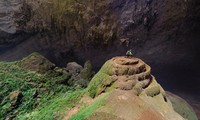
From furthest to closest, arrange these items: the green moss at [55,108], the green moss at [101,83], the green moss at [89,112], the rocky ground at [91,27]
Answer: the rocky ground at [91,27] → the green moss at [101,83] → the green moss at [55,108] → the green moss at [89,112]

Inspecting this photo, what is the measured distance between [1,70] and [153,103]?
4.35m

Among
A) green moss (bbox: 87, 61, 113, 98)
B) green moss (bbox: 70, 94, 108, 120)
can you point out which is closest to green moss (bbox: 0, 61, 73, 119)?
green moss (bbox: 87, 61, 113, 98)

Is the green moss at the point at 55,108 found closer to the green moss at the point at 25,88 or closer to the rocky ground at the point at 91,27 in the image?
the green moss at the point at 25,88

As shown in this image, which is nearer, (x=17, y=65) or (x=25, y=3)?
(x=17, y=65)

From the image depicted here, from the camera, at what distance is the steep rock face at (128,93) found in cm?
450

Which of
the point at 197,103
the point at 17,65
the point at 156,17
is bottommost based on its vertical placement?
the point at 197,103

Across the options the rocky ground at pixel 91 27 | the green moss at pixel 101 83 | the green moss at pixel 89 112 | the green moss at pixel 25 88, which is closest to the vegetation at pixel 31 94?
the green moss at pixel 25 88

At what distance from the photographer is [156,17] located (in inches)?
425

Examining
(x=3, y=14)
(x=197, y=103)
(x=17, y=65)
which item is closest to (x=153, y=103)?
(x=17, y=65)

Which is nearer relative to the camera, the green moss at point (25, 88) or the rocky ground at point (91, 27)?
the green moss at point (25, 88)

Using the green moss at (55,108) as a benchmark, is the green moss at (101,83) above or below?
above

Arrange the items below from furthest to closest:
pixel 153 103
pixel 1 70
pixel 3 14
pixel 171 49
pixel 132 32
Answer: pixel 171 49 → pixel 132 32 → pixel 3 14 → pixel 1 70 → pixel 153 103

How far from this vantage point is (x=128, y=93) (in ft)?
16.3

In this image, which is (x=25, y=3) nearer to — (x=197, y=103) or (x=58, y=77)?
(x=58, y=77)
